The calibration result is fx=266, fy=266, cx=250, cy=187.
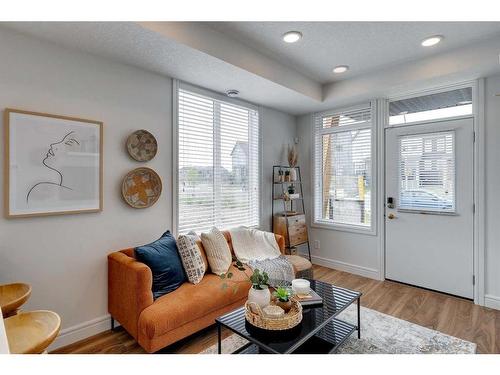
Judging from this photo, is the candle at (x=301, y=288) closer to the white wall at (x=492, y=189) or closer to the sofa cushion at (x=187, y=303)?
the sofa cushion at (x=187, y=303)

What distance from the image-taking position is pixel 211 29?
2.27m

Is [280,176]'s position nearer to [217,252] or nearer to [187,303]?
[217,252]

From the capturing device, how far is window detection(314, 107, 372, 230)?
3709 mm

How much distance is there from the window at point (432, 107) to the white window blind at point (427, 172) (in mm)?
235

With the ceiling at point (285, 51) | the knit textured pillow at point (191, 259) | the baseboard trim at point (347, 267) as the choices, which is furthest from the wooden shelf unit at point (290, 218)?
the knit textured pillow at point (191, 259)

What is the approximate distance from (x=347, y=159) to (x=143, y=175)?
2.80 m

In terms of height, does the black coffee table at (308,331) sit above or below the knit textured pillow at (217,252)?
below

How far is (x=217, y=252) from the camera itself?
2.68 meters

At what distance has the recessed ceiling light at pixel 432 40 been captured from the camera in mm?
2422

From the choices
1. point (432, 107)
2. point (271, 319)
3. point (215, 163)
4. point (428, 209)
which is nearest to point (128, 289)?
point (271, 319)

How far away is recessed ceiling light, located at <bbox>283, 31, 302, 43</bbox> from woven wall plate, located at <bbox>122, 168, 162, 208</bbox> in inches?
70.1

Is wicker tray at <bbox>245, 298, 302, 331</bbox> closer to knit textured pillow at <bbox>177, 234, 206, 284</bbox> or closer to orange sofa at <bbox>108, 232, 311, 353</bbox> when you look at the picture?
orange sofa at <bbox>108, 232, 311, 353</bbox>
